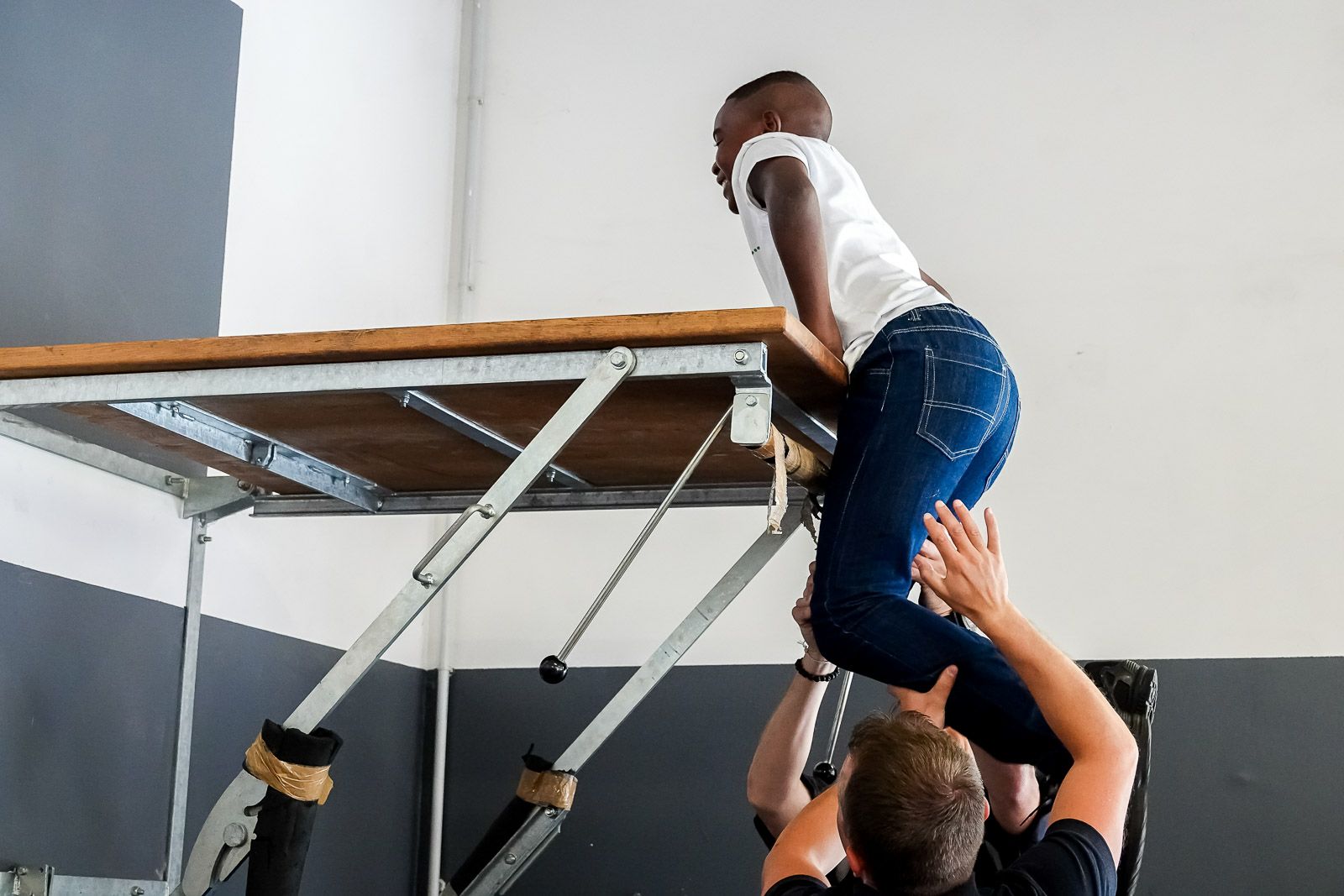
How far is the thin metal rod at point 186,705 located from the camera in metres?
2.19

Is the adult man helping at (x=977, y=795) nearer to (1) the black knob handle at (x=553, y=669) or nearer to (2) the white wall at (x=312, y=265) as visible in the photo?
(1) the black knob handle at (x=553, y=669)

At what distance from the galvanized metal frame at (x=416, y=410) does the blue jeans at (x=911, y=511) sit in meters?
0.13

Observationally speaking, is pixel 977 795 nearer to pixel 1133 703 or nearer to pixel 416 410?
pixel 1133 703

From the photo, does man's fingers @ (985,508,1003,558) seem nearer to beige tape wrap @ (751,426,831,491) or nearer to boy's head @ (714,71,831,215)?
beige tape wrap @ (751,426,831,491)

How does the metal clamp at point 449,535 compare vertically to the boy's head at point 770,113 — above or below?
below

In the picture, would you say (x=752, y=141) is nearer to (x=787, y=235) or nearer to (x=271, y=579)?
(x=787, y=235)

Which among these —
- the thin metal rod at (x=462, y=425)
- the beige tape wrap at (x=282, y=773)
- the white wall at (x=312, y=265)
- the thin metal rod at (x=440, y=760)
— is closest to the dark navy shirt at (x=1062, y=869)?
the beige tape wrap at (x=282, y=773)

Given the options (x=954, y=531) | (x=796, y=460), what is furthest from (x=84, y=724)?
(x=954, y=531)

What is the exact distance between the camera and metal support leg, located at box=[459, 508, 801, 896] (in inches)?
80.7

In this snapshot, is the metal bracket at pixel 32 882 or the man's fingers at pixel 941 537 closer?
the man's fingers at pixel 941 537

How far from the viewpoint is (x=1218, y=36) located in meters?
2.89

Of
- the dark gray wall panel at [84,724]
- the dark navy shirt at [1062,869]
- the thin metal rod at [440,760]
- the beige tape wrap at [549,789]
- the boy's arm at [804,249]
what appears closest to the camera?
the dark navy shirt at [1062,869]

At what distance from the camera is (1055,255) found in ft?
9.48

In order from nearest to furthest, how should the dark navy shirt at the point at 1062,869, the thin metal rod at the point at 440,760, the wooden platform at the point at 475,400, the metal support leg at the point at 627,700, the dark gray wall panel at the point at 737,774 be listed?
the dark navy shirt at the point at 1062,869 → the wooden platform at the point at 475,400 → the metal support leg at the point at 627,700 → the dark gray wall panel at the point at 737,774 → the thin metal rod at the point at 440,760
